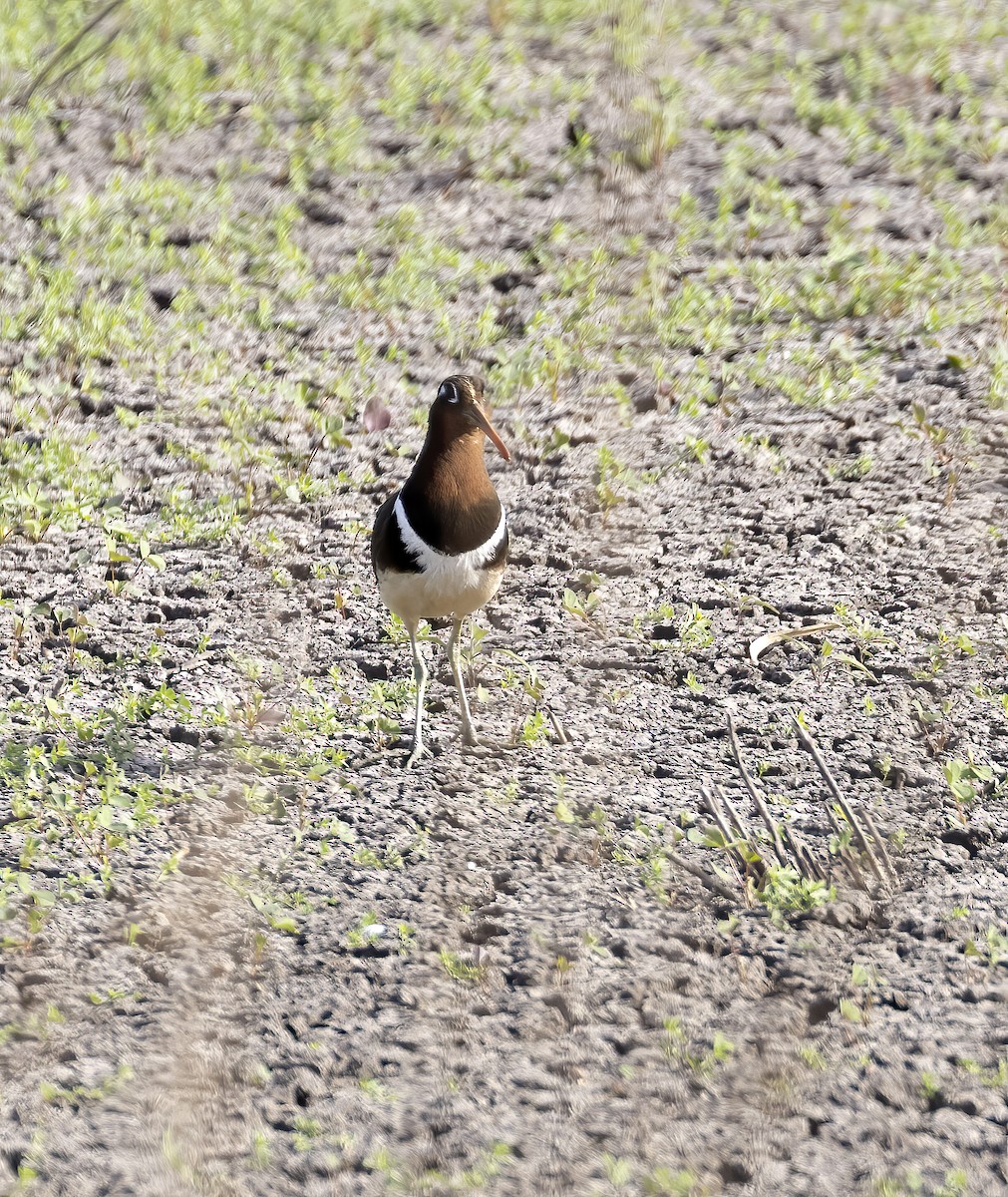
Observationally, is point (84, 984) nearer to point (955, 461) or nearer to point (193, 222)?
point (955, 461)

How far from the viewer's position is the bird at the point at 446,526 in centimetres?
452

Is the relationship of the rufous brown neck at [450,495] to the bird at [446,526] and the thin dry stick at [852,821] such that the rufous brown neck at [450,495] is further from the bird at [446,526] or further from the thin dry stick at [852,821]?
the thin dry stick at [852,821]

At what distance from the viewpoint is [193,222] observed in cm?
741

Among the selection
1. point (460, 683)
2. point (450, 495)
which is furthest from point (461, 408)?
point (460, 683)

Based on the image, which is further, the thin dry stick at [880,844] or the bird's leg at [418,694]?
the bird's leg at [418,694]

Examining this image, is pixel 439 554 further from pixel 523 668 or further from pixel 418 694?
pixel 523 668

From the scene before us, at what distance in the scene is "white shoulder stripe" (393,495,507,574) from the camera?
14.8 ft

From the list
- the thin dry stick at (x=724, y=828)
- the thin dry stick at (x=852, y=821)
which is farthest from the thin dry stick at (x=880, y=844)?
the thin dry stick at (x=724, y=828)

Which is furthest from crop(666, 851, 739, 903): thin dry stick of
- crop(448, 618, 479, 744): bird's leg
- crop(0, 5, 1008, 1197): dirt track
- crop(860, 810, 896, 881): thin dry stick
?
crop(448, 618, 479, 744): bird's leg

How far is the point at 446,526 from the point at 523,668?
76 cm

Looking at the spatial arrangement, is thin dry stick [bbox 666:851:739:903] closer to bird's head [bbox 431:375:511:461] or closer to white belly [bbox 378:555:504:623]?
white belly [bbox 378:555:504:623]

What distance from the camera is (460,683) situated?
4723 millimetres

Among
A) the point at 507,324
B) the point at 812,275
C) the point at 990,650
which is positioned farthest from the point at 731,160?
the point at 990,650

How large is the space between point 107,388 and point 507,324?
1906mm
